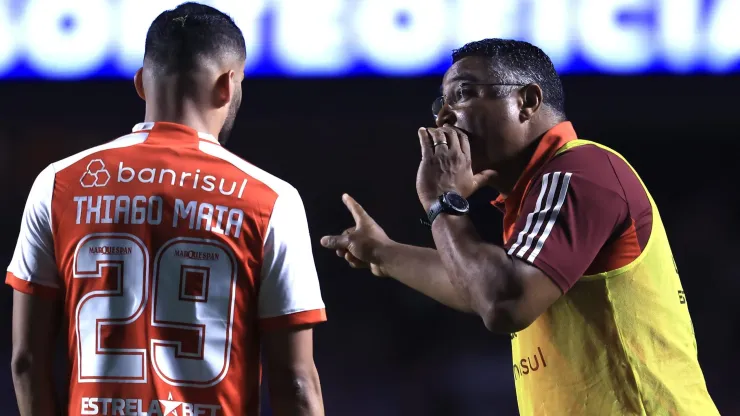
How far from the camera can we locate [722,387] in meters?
5.46

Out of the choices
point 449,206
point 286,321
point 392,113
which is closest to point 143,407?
point 286,321

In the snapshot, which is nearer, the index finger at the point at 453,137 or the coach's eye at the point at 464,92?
the index finger at the point at 453,137

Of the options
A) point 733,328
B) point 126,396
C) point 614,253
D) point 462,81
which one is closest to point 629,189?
point 614,253

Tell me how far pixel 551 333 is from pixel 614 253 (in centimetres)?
22

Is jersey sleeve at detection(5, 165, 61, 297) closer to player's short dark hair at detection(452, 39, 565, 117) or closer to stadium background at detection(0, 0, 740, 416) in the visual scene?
player's short dark hair at detection(452, 39, 565, 117)

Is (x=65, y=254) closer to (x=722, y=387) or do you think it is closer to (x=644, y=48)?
(x=644, y=48)

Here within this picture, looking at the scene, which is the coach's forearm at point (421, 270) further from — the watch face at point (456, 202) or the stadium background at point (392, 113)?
the stadium background at point (392, 113)

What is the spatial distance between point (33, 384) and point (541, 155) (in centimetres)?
121

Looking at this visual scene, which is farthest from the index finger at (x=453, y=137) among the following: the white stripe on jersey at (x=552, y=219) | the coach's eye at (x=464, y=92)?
the white stripe on jersey at (x=552, y=219)

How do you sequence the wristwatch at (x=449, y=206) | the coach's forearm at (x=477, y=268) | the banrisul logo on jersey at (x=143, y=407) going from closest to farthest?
the banrisul logo on jersey at (x=143, y=407), the coach's forearm at (x=477, y=268), the wristwatch at (x=449, y=206)

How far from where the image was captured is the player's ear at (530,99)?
2.26 metres

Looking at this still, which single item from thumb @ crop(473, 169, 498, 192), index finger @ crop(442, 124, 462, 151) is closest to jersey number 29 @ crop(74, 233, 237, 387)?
index finger @ crop(442, 124, 462, 151)

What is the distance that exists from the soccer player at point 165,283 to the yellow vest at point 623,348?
530 millimetres

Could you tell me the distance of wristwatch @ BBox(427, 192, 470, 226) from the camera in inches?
76.8
